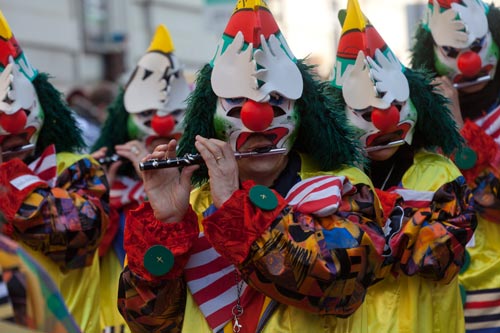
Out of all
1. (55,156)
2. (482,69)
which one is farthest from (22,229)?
(482,69)

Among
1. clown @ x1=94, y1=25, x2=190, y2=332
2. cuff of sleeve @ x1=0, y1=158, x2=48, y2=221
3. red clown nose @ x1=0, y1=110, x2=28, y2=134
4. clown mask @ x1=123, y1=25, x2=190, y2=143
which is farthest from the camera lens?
clown mask @ x1=123, y1=25, x2=190, y2=143

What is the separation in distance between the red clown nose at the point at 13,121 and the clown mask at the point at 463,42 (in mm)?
2060

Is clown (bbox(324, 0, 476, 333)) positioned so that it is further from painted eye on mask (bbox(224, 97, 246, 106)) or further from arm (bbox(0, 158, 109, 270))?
arm (bbox(0, 158, 109, 270))

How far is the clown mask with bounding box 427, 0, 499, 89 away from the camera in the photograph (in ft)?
16.7

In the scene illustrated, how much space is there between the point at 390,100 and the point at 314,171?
2.76 feet

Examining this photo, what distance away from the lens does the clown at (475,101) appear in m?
4.96

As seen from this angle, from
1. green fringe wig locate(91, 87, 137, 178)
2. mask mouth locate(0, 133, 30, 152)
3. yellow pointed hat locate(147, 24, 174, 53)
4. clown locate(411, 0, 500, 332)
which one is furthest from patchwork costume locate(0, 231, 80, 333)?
yellow pointed hat locate(147, 24, 174, 53)

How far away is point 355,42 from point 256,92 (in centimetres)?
104

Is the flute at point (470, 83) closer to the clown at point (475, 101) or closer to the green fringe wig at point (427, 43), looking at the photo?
the clown at point (475, 101)

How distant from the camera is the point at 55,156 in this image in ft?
15.4

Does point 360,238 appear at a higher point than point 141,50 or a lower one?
higher

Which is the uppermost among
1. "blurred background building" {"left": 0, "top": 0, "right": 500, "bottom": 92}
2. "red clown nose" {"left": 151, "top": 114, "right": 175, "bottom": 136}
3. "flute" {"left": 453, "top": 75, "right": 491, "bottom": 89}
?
"flute" {"left": 453, "top": 75, "right": 491, "bottom": 89}

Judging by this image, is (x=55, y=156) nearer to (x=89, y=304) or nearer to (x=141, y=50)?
(x=89, y=304)

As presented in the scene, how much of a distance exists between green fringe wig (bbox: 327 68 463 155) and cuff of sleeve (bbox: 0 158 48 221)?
133 cm
